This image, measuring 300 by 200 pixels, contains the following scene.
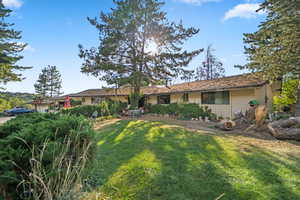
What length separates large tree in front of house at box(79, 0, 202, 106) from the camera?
13.5 metres

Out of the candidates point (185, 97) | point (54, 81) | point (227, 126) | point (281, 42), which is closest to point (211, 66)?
point (185, 97)

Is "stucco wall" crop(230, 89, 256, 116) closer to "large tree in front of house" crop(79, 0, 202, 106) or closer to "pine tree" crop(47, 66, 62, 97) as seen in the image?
"large tree in front of house" crop(79, 0, 202, 106)

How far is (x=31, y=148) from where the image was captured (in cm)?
196

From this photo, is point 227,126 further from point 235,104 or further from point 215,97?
point 215,97

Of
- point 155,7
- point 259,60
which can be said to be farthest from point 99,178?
point 155,7

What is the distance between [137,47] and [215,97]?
356 inches

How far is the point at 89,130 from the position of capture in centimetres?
259

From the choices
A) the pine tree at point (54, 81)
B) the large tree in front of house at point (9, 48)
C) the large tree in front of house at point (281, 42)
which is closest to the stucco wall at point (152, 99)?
the large tree in front of house at point (281, 42)

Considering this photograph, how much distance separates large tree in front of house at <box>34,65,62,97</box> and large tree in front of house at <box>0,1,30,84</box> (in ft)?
79.4

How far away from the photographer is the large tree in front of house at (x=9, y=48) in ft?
56.5

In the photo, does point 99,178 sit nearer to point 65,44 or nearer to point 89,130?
point 89,130

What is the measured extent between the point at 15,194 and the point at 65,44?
11678mm

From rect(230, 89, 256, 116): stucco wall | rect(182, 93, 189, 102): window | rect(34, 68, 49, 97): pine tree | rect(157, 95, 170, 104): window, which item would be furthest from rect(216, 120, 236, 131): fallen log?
rect(34, 68, 49, 97): pine tree

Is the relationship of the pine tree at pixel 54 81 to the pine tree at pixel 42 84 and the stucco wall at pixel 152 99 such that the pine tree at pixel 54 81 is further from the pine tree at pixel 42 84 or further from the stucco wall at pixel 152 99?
the stucco wall at pixel 152 99
